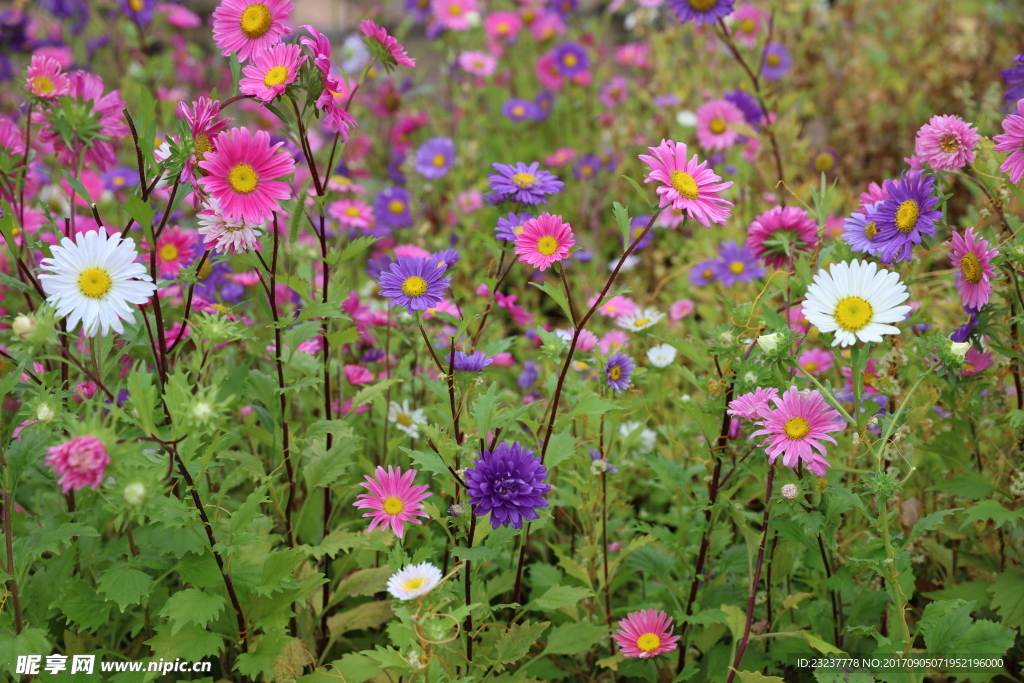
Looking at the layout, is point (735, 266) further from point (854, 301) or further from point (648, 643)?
point (648, 643)

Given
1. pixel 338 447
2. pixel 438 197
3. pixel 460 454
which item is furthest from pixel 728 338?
pixel 438 197

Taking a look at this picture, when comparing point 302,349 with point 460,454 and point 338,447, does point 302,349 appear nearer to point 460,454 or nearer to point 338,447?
point 338,447

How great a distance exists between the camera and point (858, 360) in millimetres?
1218

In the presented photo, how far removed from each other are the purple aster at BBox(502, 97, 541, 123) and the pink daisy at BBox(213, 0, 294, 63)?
2300 mm

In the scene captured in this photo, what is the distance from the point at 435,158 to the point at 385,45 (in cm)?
193

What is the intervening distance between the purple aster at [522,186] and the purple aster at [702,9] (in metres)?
0.96

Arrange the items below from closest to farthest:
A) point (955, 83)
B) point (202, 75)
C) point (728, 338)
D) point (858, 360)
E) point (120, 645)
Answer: point (858, 360), point (728, 338), point (120, 645), point (955, 83), point (202, 75)

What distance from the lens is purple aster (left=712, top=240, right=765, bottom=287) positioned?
218 cm

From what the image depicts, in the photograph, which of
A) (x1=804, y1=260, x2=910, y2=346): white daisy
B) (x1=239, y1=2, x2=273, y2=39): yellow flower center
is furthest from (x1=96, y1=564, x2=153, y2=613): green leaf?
(x1=804, y1=260, x2=910, y2=346): white daisy

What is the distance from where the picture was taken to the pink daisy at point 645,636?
4.54 ft

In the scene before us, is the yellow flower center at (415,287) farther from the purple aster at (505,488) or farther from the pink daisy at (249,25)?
the pink daisy at (249,25)

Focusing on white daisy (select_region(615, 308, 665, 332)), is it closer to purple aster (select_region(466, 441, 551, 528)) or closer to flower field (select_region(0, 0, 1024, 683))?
flower field (select_region(0, 0, 1024, 683))

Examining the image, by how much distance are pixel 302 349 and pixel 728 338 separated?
959mm

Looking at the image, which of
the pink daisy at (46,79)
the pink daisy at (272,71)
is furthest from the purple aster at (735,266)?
the pink daisy at (46,79)
